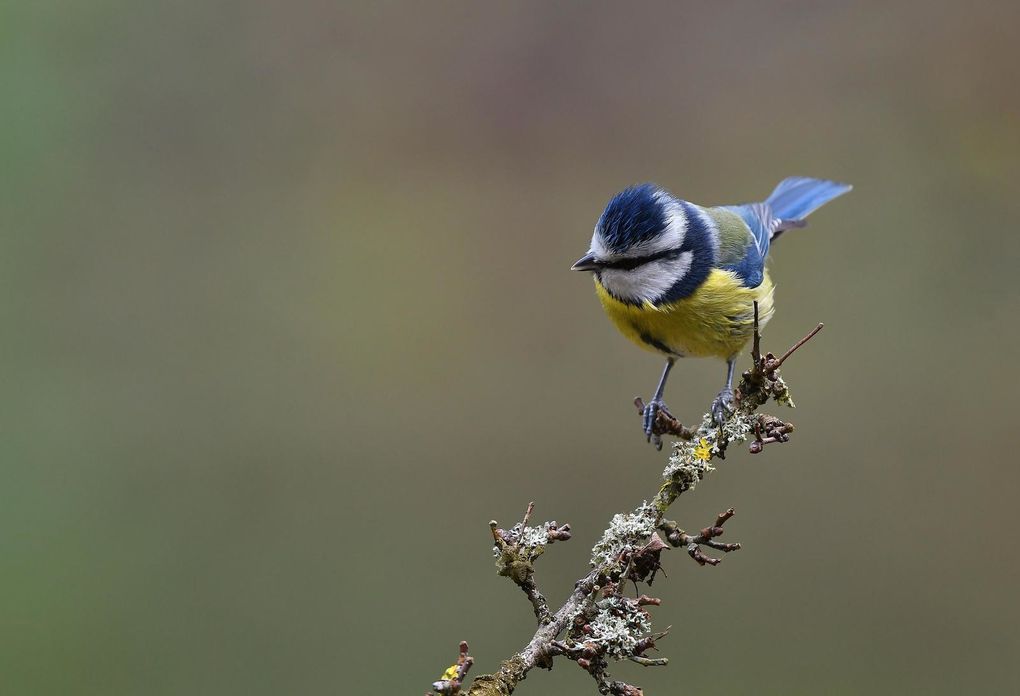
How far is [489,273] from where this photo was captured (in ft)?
15.9

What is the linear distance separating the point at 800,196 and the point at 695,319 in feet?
3.96

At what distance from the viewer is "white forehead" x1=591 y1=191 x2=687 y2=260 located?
2.20 metres

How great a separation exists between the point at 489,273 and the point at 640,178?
2.68 ft

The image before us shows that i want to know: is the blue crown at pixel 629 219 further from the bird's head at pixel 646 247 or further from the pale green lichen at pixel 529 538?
the pale green lichen at pixel 529 538

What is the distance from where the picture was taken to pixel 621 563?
4.66ft

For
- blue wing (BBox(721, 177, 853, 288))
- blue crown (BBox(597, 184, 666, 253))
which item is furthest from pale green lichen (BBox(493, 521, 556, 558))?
blue wing (BBox(721, 177, 853, 288))

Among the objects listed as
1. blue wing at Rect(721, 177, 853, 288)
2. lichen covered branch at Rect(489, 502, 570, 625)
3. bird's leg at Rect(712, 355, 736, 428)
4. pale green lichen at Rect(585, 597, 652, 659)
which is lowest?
pale green lichen at Rect(585, 597, 652, 659)

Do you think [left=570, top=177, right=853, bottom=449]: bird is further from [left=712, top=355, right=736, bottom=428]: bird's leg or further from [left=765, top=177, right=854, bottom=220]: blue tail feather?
[left=765, top=177, right=854, bottom=220]: blue tail feather

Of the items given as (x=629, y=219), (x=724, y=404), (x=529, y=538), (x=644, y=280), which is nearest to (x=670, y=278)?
(x=644, y=280)

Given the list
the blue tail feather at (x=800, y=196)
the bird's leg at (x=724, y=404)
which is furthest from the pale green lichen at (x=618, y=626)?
the blue tail feather at (x=800, y=196)

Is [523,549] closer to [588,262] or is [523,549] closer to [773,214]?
[588,262]

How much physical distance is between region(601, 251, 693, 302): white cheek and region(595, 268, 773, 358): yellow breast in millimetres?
26

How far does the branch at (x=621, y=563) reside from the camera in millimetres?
1334

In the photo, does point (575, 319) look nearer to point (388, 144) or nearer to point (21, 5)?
point (388, 144)
